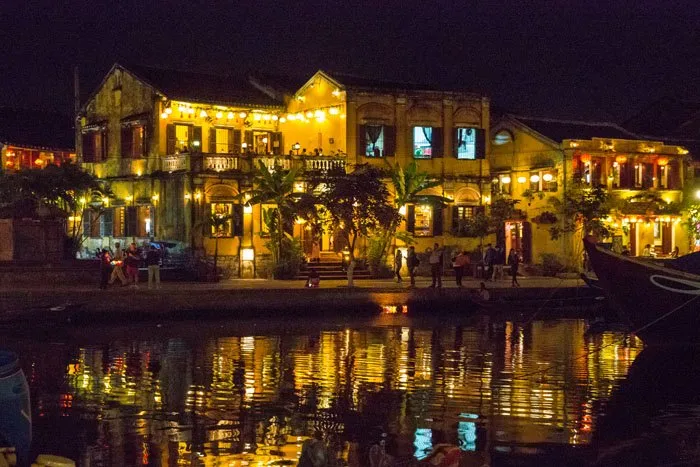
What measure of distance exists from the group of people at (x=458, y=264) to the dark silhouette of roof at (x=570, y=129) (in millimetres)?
6895

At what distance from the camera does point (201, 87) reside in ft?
149

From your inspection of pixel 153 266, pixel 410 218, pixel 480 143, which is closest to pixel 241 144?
pixel 410 218

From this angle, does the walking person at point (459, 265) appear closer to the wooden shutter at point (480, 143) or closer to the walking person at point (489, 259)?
the walking person at point (489, 259)

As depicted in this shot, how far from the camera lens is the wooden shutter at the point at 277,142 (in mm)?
46719

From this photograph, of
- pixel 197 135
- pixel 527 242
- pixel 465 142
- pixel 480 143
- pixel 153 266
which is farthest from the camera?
pixel 527 242

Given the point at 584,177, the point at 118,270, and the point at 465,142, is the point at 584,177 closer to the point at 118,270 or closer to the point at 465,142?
the point at 465,142

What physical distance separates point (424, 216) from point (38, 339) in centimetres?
2122

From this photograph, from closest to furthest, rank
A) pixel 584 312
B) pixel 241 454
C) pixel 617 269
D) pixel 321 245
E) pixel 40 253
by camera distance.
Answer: pixel 241 454
pixel 617 269
pixel 40 253
pixel 584 312
pixel 321 245

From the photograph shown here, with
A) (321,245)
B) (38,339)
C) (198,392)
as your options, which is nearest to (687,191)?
(321,245)

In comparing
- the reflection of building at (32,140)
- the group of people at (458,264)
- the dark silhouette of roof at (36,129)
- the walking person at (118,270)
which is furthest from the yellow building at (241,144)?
the dark silhouette of roof at (36,129)

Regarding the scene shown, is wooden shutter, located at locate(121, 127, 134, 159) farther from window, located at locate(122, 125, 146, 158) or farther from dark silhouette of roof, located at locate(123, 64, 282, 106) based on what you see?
dark silhouette of roof, located at locate(123, 64, 282, 106)

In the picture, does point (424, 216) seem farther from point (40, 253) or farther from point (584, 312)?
point (40, 253)

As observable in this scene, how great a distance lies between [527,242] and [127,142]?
18.9m

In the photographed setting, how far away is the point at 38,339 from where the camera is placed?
28.0 m
